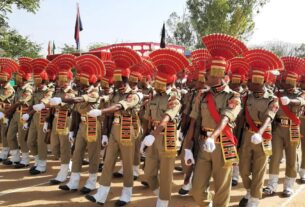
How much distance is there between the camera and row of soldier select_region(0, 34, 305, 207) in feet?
15.9

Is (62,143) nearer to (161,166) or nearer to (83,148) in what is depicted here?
(83,148)

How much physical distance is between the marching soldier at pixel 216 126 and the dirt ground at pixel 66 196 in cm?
165

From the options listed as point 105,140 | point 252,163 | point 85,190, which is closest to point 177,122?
point 105,140

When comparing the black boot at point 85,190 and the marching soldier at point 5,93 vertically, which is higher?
the marching soldier at point 5,93

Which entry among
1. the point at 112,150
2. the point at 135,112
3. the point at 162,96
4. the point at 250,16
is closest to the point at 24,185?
the point at 112,150

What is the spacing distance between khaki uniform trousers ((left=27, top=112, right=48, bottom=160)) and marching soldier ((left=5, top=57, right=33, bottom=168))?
29 cm

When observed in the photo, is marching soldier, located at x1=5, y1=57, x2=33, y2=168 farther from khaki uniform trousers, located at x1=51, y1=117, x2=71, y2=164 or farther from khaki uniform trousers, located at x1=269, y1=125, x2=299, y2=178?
khaki uniform trousers, located at x1=269, y1=125, x2=299, y2=178

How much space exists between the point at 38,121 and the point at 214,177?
14.9ft

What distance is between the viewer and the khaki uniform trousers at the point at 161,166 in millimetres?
5512

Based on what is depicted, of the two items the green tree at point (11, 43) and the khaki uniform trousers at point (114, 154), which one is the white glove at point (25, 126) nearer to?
the khaki uniform trousers at point (114, 154)

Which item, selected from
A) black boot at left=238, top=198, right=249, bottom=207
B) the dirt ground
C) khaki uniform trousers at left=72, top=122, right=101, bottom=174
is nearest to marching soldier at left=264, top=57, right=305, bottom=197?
the dirt ground

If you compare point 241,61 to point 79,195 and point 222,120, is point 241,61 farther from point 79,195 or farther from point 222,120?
point 79,195

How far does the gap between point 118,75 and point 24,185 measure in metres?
3.03

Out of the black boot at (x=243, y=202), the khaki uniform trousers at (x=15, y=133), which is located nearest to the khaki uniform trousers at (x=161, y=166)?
the black boot at (x=243, y=202)
